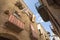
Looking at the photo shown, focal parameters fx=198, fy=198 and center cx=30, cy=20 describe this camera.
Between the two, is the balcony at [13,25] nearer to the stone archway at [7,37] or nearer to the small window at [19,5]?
the stone archway at [7,37]

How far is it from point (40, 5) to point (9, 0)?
119 inches

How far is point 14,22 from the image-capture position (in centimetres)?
1340

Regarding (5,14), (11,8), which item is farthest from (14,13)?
(5,14)

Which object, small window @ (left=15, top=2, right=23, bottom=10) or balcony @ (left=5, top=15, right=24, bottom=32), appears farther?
small window @ (left=15, top=2, right=23, bottom=10)

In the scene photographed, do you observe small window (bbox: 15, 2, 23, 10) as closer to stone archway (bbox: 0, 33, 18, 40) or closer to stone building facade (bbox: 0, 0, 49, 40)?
stone building facade (bbox: 0, 0, 49, 40)

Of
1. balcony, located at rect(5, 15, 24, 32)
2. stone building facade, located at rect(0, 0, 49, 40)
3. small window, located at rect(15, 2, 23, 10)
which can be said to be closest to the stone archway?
stone building facade, located at rect(0, 0, 49, 40)

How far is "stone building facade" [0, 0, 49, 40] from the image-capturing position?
42.6 ft

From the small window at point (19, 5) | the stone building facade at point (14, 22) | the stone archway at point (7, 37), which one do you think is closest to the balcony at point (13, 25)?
the stone building facade at point (14, 22)

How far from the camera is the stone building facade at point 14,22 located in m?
13.0

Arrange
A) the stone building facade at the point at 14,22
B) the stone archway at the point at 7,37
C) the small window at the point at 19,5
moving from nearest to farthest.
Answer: the stone archway at the point at 7,37, the stone building facade at the point at 14,22, the small window at the point at 19,5

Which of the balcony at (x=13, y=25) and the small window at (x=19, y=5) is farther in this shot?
the small window at (x=19, y=5)

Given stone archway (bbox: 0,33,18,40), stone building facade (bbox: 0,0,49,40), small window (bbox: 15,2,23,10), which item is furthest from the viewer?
small window (bbox: 15,2,23,10)

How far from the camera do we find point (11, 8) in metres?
14.5

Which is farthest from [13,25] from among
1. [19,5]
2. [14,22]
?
[19,5]
